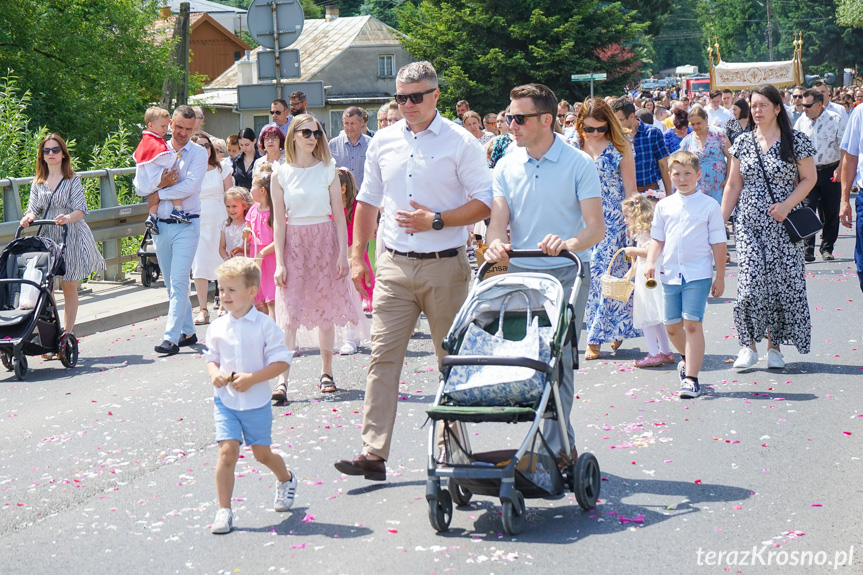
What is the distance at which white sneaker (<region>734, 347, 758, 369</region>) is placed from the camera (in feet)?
30.2

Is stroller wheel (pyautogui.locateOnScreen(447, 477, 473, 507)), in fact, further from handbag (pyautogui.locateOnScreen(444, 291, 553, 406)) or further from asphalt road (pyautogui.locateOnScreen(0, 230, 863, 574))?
handbag (pyautogui.locateOnScreen(444, 291, 553, 406))

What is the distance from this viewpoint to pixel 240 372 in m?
5.87

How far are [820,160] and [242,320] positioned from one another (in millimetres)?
12672

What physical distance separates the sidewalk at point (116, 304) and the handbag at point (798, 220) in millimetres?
7122

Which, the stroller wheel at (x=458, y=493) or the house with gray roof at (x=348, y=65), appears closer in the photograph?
the stroller wheel at (x=458, y=493)

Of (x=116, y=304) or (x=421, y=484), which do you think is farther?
(x=116, y=304)

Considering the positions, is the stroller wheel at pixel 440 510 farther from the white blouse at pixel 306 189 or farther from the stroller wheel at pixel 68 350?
the stroller wheel at pixel 68 350

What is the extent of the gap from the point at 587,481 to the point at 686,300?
302 cm

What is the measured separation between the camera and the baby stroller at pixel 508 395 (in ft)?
17.5

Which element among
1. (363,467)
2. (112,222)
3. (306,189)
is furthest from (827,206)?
(363,467)

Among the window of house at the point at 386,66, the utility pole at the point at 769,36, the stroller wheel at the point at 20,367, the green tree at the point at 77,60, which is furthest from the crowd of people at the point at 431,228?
the utility pole at the point at 769,36

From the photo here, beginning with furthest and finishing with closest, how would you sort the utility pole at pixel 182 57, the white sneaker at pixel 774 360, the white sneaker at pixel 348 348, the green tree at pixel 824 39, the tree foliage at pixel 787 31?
the tree foliage at pixel 787 31 < the green tree at pixel 824 39 < the utility pole at pixel 182 57 < the white sneaker at pixel 348 348 < the white sneaker at pixel 774 360

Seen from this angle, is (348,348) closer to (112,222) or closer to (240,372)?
(240,372)

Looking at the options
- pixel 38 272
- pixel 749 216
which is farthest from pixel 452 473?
pixel 38 272
